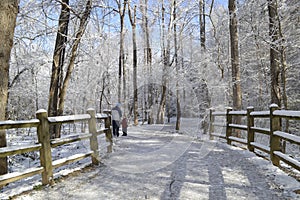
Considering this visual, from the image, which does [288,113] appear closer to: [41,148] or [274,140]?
[274,140]

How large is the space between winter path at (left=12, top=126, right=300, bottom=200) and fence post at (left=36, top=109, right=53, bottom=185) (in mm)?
189

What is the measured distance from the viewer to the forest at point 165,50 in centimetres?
872

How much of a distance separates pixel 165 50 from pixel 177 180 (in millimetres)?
15494

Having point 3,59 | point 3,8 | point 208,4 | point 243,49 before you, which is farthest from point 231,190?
point 243,49

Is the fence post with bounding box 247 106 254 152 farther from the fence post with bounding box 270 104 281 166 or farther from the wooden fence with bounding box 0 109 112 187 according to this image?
the wooden fence with bounding box 0 109 112 187

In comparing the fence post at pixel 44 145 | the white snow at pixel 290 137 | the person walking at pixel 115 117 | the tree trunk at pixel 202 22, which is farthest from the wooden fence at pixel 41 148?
Answer: the tree trunk at pixel 202 22

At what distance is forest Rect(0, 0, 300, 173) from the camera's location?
8719 millimetres

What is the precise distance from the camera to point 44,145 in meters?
3.80

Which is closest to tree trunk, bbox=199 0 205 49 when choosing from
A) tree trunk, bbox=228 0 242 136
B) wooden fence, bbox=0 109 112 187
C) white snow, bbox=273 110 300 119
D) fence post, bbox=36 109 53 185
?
tree trunk, bbox=228 0 242 136

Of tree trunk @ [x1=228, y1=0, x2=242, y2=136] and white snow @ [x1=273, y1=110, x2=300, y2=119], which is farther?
tree trunk @ [x1=228, y1=0, x2=242, y2=136]

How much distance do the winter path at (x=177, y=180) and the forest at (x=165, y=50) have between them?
1769 millimetres

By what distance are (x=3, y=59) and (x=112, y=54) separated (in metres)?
22.8

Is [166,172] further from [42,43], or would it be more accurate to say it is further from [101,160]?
[42,43]

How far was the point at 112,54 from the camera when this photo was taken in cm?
2639
